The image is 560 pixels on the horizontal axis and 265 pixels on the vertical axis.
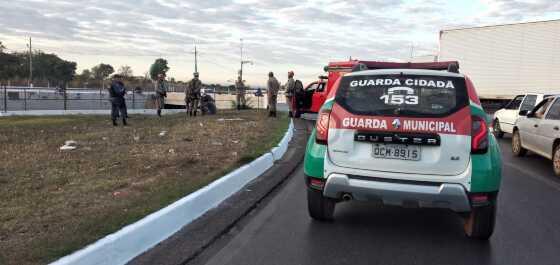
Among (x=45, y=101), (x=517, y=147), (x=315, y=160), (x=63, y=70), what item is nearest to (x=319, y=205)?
(x=315, y=160)

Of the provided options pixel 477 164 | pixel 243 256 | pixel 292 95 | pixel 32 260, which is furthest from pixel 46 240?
pixel 292 95

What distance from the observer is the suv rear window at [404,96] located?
15.2 feet

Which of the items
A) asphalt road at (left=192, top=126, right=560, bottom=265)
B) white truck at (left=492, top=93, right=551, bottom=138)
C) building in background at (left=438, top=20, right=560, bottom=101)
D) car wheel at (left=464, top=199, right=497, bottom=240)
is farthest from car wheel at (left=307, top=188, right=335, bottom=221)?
building in background at (left=438, top=20, right=560, bottom=101)

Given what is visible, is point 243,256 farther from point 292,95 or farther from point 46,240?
point 292,95

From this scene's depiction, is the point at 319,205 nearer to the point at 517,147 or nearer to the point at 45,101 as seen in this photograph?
the point at 517,147

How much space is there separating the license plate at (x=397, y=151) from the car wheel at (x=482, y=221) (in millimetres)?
796

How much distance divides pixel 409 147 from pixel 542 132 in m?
6.40

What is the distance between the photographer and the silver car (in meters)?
8.95

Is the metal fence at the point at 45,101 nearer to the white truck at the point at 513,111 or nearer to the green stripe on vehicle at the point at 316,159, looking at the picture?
the white truck at the point at 513,111

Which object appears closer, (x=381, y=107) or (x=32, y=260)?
(x=32, y=260)

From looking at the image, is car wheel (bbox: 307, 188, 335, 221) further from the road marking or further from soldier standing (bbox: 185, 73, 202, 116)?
soldier standing (bbox: 185, 73, 202, 116)

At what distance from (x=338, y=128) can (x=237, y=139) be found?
708cm

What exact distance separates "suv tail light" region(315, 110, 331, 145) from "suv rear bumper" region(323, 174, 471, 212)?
15.1 inches

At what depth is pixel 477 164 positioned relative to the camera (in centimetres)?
443
